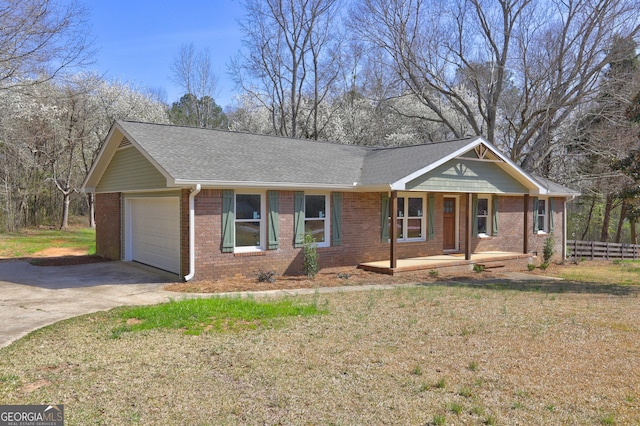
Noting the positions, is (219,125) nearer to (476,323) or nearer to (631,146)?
(631,146)

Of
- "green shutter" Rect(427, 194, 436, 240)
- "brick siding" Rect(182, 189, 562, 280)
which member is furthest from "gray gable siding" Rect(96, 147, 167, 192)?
"green shutter" Rect(427, 194, 436, 240)

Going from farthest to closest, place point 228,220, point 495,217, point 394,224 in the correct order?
point 495,217 → point 394,224 → point 228,220

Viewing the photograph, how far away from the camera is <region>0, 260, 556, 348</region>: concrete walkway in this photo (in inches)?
304

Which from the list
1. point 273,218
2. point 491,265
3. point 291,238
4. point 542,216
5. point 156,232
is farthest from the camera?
point 542,216

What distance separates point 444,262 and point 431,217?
1.92 meters

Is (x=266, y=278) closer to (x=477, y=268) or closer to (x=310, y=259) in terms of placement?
(x=310, y=259)

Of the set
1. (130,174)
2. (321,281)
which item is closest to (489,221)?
(321,281)

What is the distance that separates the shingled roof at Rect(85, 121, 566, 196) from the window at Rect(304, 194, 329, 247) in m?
0.69

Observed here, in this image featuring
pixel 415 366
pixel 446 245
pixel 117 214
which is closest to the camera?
pixel 415 366

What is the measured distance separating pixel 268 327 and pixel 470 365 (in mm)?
3061

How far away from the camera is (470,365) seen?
545cm

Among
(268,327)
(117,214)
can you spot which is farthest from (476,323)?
(117,214)

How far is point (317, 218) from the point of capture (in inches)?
535

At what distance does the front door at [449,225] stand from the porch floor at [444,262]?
2.41 ft
